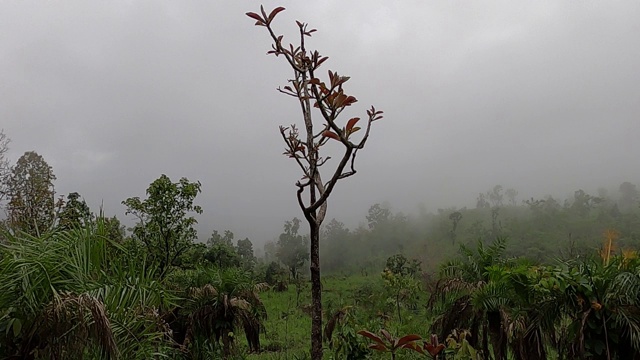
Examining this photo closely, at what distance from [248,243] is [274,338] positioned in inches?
700

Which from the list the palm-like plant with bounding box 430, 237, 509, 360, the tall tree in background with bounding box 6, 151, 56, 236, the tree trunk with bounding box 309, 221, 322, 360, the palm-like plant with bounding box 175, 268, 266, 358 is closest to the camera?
the tree trunk with bounding box 309, 221, 322, 360

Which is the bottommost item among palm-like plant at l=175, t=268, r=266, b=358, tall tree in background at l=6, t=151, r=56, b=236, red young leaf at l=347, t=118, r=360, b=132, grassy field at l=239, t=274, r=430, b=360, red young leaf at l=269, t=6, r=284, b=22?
grassy field at l=239, t=274, r=430, b=360

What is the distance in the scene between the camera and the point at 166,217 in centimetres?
1060

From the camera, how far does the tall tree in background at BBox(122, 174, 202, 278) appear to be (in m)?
10.5

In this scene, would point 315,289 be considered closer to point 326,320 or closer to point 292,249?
point 326,320

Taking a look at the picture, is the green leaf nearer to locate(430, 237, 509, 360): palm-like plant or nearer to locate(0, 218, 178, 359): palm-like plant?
locate(0, 218, 178, 359): palm-like plant

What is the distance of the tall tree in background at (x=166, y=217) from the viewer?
10.5m

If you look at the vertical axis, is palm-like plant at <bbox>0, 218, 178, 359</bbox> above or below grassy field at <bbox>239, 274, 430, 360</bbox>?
above

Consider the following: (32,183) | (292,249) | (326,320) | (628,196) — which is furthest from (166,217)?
(628,196)

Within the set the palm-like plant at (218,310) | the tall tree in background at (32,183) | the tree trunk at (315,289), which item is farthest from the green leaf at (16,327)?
the tall tree in background at (32,183)

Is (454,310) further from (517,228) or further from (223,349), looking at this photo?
(517,228)

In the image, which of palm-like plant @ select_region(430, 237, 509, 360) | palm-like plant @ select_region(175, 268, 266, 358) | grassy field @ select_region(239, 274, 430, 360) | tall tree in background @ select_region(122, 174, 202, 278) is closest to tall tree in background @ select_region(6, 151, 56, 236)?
tall tree in background @ select_region(122, 174, 202, 278)

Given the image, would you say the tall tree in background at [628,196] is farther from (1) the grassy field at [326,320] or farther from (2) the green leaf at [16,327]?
(2) the green leaf at [16,327]

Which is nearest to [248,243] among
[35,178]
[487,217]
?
[35,178]
